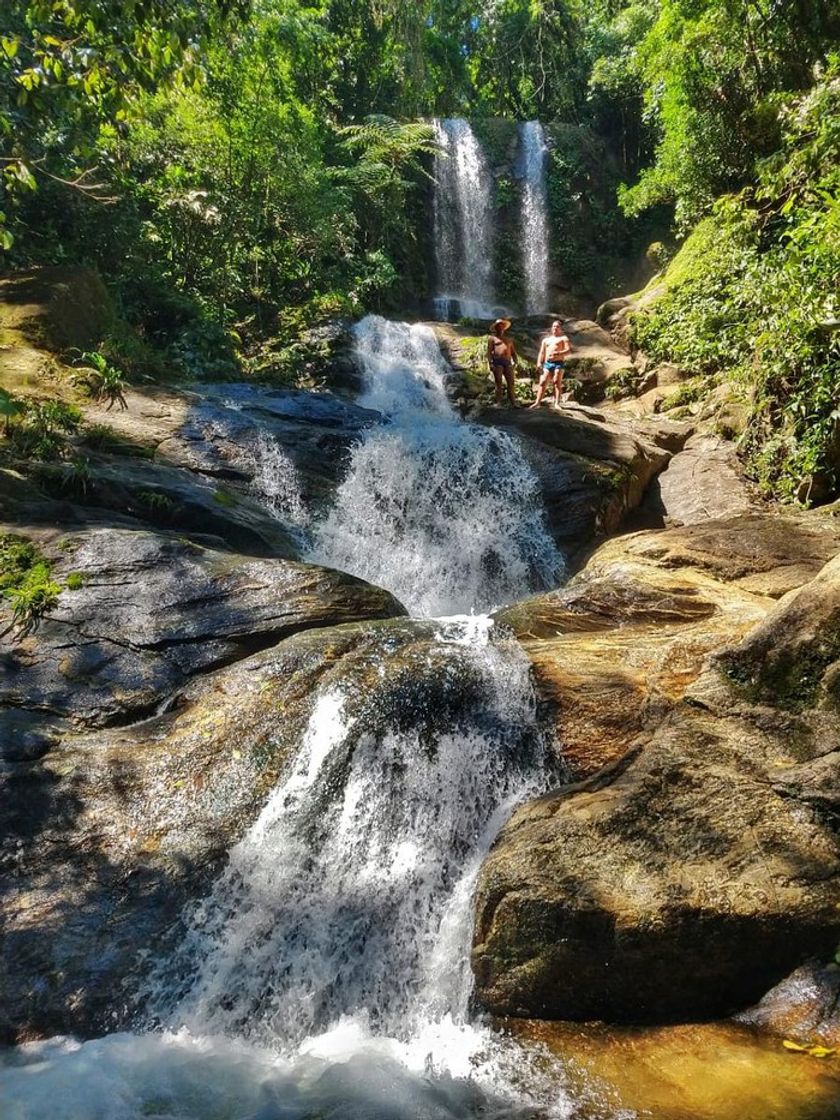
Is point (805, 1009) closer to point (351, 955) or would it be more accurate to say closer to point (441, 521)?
point (351, 955)

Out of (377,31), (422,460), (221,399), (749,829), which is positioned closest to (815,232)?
(422,460)

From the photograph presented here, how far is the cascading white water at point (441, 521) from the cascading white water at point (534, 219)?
13.9 m

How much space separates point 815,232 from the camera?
9.18m

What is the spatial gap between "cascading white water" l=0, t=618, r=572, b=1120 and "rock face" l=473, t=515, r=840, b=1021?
0.42 m

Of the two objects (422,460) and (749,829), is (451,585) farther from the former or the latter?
(749,829)

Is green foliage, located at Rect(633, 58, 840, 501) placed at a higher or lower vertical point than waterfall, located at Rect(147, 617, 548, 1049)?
higher

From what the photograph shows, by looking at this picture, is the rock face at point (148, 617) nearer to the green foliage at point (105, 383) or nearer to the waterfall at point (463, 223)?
the green foliage at point (105, 383)

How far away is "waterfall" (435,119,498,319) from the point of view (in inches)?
961

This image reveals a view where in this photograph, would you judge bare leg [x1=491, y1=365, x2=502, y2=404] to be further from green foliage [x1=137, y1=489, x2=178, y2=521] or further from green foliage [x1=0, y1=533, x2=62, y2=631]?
green foliage [x1=0, y1=533, x2=62, y2=631]

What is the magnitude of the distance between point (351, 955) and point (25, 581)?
4.33 metres

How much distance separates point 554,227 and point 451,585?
778 inches

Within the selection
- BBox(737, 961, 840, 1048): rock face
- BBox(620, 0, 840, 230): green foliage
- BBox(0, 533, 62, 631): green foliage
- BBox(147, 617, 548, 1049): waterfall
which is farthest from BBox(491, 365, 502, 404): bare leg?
BBox(737, 961, 840, 1048): rock face

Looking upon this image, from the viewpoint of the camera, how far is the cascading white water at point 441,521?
10.4 meters

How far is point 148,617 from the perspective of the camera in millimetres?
6836
